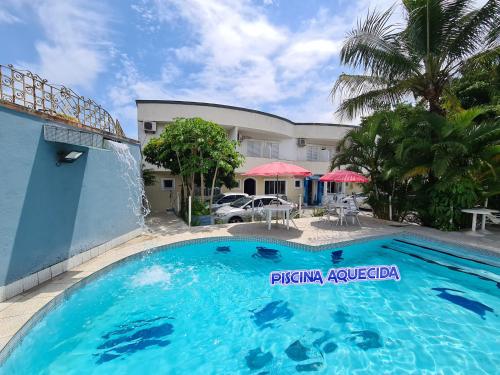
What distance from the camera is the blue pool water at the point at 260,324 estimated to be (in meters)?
3.82

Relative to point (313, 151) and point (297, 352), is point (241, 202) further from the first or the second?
point (313, 151)

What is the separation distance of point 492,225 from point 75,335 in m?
15.4

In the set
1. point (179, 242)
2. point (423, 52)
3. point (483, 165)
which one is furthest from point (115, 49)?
point (483, 165)

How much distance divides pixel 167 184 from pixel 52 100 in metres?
12.6

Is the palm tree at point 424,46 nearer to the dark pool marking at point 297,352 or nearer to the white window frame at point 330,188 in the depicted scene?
the dark pool marking at point 297,352

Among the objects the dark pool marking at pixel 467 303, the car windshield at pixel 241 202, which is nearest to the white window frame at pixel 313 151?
the car windshield at pixel 241 202

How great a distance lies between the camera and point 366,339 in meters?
4.41

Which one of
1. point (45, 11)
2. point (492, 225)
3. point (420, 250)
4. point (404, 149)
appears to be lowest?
point (420, 250)

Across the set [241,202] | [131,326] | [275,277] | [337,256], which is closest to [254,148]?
[241,202]

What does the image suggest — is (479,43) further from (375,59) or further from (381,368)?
(381,368)

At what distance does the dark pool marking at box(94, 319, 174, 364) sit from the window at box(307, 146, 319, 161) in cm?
2142

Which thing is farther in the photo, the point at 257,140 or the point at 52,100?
the point at 257,140

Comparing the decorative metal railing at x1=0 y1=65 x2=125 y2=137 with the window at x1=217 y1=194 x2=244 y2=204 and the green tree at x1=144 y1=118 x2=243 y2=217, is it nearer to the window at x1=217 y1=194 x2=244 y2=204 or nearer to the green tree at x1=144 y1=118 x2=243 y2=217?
the green tree at x1=144 y1=118 x2=243 y2=217

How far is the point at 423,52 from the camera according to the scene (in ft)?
30.8
